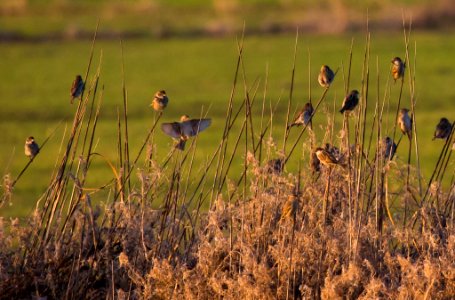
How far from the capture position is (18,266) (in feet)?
18.9

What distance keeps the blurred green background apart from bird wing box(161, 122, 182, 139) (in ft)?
25.9

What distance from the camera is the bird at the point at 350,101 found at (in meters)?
5.62

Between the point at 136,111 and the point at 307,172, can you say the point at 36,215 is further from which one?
the point at 136,111

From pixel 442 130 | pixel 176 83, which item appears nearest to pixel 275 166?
pixel 442 130

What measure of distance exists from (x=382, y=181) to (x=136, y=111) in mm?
19785

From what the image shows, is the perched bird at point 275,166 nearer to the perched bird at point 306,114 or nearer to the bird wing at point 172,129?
the perched bird at point 306,114

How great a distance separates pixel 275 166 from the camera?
5.70 meters

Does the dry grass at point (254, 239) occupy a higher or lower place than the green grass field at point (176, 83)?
lower

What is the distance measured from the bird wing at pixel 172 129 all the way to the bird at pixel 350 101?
2.78 feet

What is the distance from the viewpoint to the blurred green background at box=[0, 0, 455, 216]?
21.1 meters

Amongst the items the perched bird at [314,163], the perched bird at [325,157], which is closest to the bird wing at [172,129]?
the perched bird at [314,163]

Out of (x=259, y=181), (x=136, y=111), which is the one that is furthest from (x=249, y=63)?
(x=259, y=181)

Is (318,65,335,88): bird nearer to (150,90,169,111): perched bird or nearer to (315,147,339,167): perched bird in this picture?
(315,147,339,167): perched bird

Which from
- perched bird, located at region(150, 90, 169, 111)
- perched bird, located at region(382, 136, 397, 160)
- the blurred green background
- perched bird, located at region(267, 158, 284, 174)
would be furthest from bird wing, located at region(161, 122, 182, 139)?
the blurred green background
